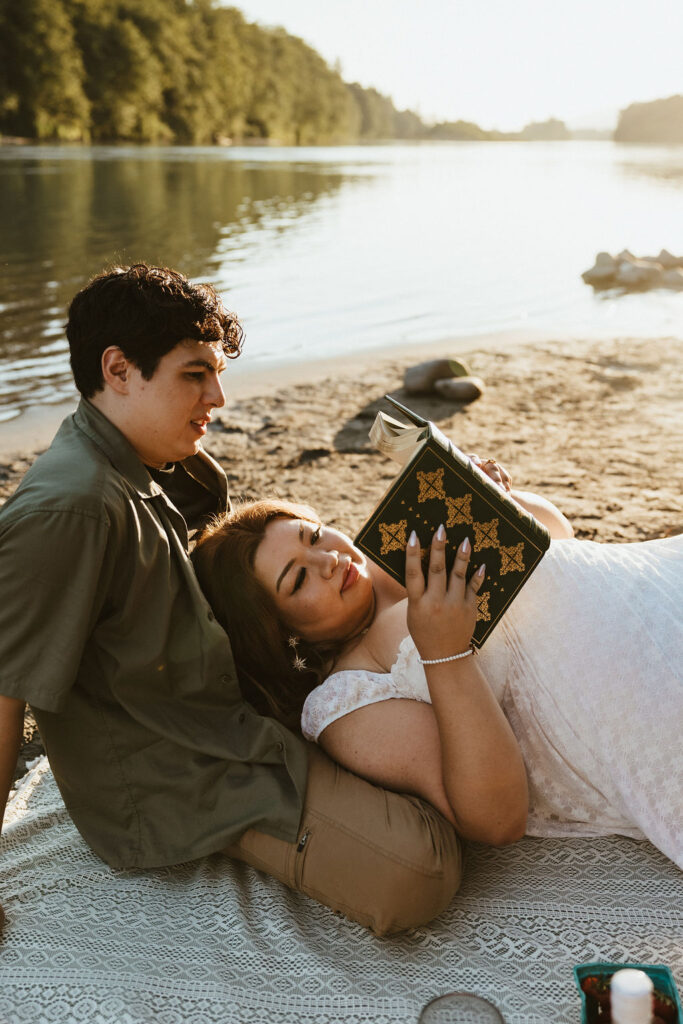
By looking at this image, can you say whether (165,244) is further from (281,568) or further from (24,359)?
(281,568)

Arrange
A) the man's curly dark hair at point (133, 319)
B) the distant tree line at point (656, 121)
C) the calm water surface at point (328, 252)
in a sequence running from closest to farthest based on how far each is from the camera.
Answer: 1. the man's curly dark hair at point (133, 319)
2. the calm water surface at point (328, 252)
3. the distant tree line at point (656, 121)

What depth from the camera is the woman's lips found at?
2605mm

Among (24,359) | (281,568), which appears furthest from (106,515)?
(24,359)

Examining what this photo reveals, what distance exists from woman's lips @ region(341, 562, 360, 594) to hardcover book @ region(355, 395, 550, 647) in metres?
0.30

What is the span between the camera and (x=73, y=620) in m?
2.22

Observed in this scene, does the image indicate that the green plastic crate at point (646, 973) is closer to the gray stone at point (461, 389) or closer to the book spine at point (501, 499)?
the book spine at point (501, 499)

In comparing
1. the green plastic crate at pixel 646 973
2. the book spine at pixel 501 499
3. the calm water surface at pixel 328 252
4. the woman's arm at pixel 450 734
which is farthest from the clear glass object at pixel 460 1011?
the calm water surface at pixel 328 252

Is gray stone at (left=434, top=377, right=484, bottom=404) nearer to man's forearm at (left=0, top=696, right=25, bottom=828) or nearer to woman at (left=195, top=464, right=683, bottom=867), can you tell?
woman at (left=195, top=464, right=683, bottom=867)

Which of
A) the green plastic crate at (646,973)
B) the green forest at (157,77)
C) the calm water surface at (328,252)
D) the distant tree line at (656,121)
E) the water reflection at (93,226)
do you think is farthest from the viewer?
the distant tree line at (656,121)

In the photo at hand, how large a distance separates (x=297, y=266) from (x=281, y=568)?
1442 cm

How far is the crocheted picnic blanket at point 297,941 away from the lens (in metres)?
2.23

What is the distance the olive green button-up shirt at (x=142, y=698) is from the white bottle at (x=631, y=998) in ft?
3.15

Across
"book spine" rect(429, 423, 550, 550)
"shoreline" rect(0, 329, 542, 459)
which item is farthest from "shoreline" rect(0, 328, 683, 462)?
"book spine" rect(429, 423, 550, 550)

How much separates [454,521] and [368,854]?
0.92 m
